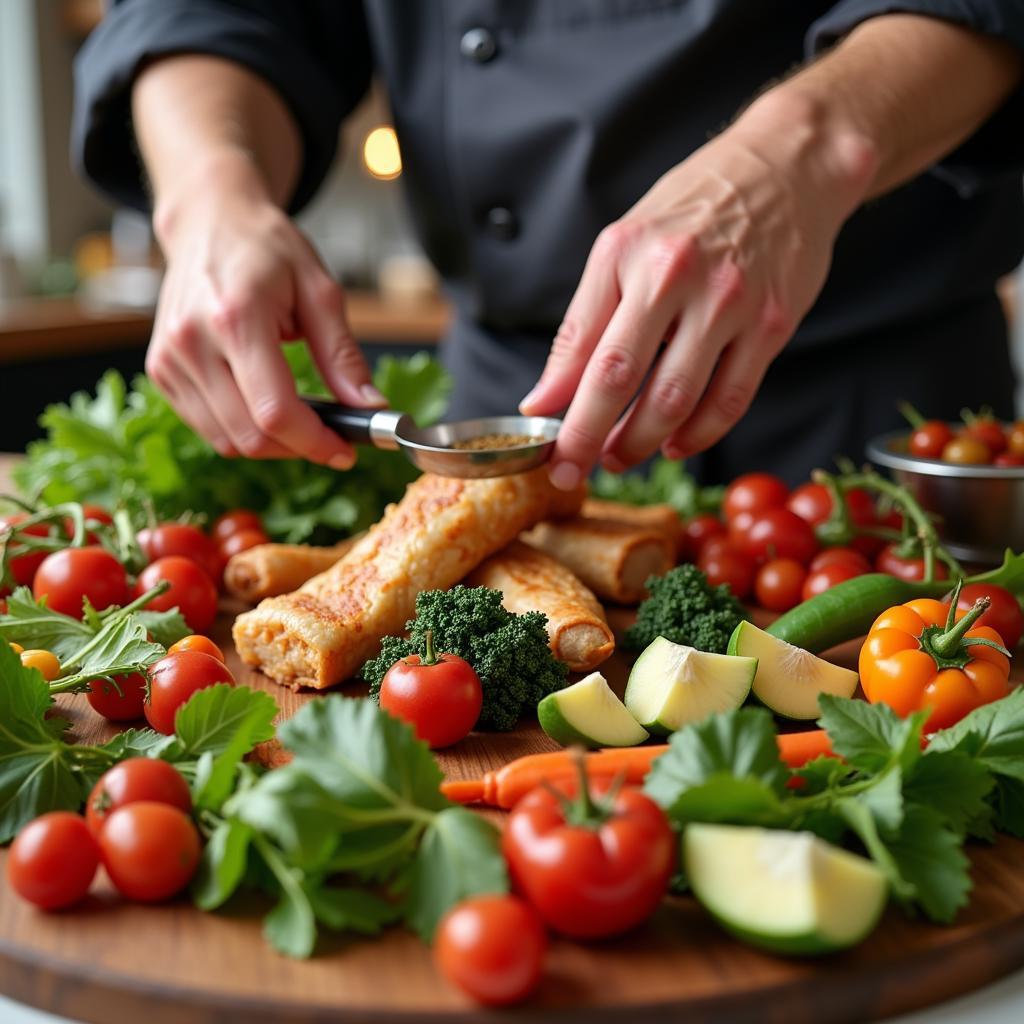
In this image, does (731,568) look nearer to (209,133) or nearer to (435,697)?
(435,697)

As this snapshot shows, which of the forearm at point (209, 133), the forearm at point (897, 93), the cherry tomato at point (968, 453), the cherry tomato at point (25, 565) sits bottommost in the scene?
the cherry tomato at point (25, 565)

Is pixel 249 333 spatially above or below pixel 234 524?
above

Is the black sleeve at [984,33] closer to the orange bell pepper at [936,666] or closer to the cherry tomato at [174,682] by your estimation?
the orange bell pepper at [936,666]

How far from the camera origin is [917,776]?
1.14 metres

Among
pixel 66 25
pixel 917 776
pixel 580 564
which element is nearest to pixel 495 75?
pixel 580 564

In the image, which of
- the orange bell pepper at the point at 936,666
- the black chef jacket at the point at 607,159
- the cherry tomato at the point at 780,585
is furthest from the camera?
the black chef jacket at the point at 607,159

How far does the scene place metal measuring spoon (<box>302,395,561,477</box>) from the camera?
1.76 m

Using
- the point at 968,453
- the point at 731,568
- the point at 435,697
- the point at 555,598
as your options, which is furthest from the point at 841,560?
the point at 435,697

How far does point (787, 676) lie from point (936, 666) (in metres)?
0.17

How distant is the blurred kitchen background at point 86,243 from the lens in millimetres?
5117

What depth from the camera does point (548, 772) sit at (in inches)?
49.3

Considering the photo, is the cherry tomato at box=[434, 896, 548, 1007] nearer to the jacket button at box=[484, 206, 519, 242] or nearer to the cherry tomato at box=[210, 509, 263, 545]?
the cherry tomato at box=[210, 509, 263, 545]

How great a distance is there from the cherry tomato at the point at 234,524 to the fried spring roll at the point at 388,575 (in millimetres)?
327

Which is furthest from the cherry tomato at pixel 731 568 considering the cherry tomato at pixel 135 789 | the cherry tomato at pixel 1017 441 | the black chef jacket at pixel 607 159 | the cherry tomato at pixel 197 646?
the cherry tomato at pixel 135 789
